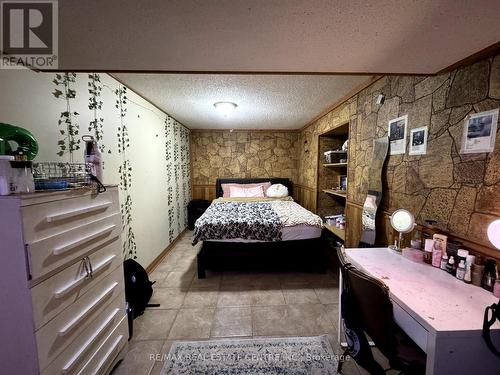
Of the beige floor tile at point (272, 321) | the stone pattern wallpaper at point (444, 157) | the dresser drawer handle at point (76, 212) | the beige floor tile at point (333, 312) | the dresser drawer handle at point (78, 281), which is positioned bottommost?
the beige floor tile at point (272, 321)

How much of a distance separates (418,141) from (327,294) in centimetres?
177

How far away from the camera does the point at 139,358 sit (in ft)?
5.19

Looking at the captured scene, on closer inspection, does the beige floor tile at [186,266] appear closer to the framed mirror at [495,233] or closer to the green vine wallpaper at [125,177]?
the green vine wallpaper at [125,177]

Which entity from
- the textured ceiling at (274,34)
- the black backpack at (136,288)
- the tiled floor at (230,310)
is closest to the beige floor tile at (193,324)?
the tiled floor at (230,310)

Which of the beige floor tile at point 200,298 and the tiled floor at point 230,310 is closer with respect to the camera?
the tiled floor at point 230,310

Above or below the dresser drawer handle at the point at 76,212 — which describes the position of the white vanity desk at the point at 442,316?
below

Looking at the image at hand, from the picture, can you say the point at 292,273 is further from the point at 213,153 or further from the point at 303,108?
the point at 213,153

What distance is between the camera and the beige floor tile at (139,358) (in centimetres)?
148

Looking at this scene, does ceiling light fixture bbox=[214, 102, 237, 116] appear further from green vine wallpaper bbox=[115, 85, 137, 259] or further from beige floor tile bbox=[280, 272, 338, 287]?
beige floor tile bbox=[280, 272, 338, 287]

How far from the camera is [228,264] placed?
9.41 ft

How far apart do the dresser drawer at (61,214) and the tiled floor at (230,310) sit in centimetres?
115

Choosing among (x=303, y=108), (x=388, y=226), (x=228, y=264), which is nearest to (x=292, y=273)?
(x=228, y=264)

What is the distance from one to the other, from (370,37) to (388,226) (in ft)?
5.21

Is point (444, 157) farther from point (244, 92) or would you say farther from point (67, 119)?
point (67, 119)
